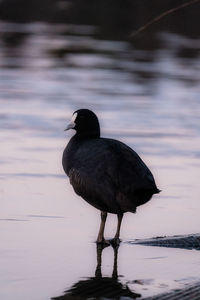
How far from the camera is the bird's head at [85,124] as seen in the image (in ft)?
29.6

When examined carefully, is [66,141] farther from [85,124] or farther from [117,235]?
[117,235]

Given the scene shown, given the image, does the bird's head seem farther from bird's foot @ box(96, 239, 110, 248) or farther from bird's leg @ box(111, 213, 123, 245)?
bird's foot @ box(96, 239, 110, 248)

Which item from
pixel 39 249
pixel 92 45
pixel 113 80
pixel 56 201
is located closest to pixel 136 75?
pixel 113 80

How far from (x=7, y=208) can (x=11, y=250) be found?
4.28 ft

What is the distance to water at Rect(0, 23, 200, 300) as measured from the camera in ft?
23.7

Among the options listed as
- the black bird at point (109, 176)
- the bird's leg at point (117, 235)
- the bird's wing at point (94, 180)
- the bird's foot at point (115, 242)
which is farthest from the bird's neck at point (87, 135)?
the bird's foot at point (115, 242)

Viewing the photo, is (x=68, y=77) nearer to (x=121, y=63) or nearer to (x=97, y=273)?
(x=121, y=63)

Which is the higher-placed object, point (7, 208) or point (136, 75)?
point (136, 75)

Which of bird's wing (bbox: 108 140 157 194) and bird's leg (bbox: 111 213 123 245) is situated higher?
bird's wing (bbox: 108 140 157 194)

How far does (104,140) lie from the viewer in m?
8.64

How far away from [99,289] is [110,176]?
5.23 ft

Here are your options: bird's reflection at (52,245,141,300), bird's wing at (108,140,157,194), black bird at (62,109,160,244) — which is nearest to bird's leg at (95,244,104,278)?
bird's reflection at (52,245,141,300)

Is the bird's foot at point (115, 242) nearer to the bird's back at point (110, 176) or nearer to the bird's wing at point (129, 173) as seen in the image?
the bird's back at point (110, 176)

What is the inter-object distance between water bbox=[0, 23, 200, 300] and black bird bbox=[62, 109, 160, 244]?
28 cm
